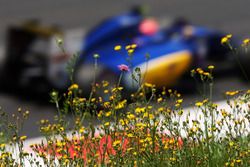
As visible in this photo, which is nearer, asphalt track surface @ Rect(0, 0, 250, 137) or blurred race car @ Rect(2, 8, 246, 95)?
blurred race car @ Rect(2, 8, 246, 95)

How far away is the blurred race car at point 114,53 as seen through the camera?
16375 mm

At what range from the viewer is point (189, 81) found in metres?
17.1

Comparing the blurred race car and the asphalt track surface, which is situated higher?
the asphalt track surface

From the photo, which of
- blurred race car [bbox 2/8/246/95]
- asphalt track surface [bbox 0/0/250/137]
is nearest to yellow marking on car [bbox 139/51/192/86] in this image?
blurred race car [bbox 2/8/246/95]

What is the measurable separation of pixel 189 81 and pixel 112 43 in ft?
5.09

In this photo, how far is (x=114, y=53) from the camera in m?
16.6

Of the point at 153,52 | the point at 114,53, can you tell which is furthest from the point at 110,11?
the point at 153,52

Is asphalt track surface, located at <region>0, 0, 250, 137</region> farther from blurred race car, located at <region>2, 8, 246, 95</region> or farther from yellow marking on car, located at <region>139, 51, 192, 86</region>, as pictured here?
yellow marking on car, located at <region>139, 51, 192, 86</region>

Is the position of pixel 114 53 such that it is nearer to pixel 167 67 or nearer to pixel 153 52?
pixel 153 52

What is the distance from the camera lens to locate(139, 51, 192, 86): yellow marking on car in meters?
16.3

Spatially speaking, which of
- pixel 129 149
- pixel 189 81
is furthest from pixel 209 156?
pixel 189 81

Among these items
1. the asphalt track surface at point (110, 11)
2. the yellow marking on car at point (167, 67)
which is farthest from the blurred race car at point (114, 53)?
the asphalt track surface at point (110, 11)

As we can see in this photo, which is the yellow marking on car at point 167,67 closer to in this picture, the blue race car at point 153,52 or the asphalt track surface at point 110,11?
the blue race car at point 153,52

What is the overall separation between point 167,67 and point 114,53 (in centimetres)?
95
